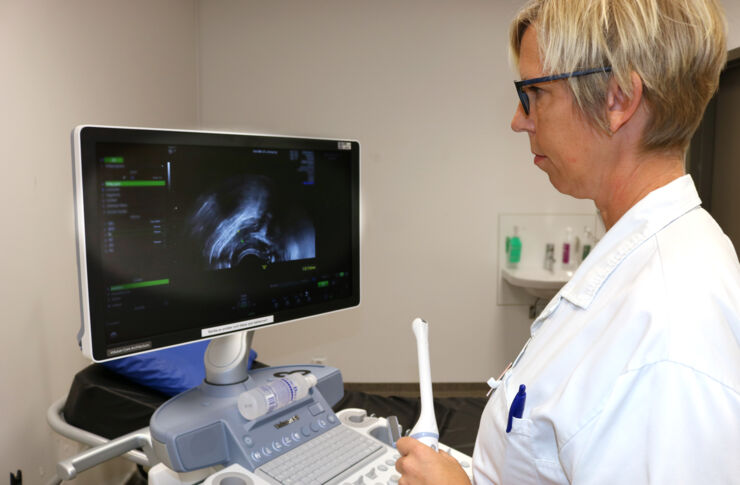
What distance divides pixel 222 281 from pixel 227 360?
155 mm

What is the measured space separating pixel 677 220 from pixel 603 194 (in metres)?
0.13

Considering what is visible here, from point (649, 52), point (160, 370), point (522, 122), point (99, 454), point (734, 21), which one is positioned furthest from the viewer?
point (734, 21)

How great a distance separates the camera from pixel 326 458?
104 centimetres

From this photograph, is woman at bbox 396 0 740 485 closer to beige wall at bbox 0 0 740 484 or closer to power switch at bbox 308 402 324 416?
power switch at bbox 308 402 324 416

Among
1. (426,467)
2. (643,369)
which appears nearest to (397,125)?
(426,467)

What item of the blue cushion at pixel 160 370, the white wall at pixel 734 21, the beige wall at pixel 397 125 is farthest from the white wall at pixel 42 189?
the white wall at pixel 734 21

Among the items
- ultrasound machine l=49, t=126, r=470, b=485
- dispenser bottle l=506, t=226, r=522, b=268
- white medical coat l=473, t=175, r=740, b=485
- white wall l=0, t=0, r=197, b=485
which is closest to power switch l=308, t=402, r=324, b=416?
ultrasound machine l=49, t=126, r=470, b=485

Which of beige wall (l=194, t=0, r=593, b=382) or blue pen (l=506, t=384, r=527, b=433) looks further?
beige wall (l=194, t=0, r=593, b=382)

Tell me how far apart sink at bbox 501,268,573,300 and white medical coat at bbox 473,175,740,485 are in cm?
248

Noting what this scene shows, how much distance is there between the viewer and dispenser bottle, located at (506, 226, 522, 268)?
11.2 feet

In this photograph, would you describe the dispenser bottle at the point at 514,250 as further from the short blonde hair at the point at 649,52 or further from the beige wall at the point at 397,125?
the short blonde hair at the point at 649,52

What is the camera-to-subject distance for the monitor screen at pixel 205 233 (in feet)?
2.96

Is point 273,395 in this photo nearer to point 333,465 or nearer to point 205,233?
point 333,465

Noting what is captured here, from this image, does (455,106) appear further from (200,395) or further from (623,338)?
(623,338)
